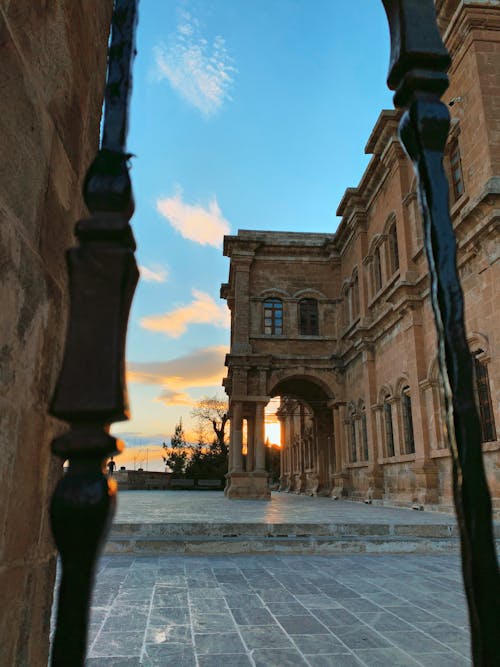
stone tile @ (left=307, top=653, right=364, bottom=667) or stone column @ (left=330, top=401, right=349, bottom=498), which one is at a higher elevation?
stone column @ (left=330, top=401, right=349, bottom=498)

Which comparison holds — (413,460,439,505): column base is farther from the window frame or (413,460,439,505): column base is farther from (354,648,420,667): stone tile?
(354,648,420,667): stone tile

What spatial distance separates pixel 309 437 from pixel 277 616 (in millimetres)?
24158

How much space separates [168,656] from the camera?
2.88 m

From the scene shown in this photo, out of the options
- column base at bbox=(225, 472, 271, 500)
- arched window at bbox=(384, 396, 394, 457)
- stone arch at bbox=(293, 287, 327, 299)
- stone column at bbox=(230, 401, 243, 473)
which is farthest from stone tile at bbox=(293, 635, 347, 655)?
stone arch at bbox=(293, 287, 327, 299)

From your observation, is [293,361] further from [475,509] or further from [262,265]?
[475,509]

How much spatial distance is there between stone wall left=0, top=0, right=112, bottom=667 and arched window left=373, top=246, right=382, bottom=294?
1667cm

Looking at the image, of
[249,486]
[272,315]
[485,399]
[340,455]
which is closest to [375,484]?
[340,455]

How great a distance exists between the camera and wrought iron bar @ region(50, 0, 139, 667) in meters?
0.68

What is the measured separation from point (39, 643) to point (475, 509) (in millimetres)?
1342

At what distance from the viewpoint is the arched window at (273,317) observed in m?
21.0

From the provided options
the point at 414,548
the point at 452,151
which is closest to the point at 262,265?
the point at 452,151

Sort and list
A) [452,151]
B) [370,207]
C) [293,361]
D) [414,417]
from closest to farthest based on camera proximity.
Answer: [452,151], [414,417], [370,207], [293,361]

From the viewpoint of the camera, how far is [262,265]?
71.4 feet

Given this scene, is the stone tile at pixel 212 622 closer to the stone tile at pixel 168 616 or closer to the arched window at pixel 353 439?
the stone tile at pixel 168 616
